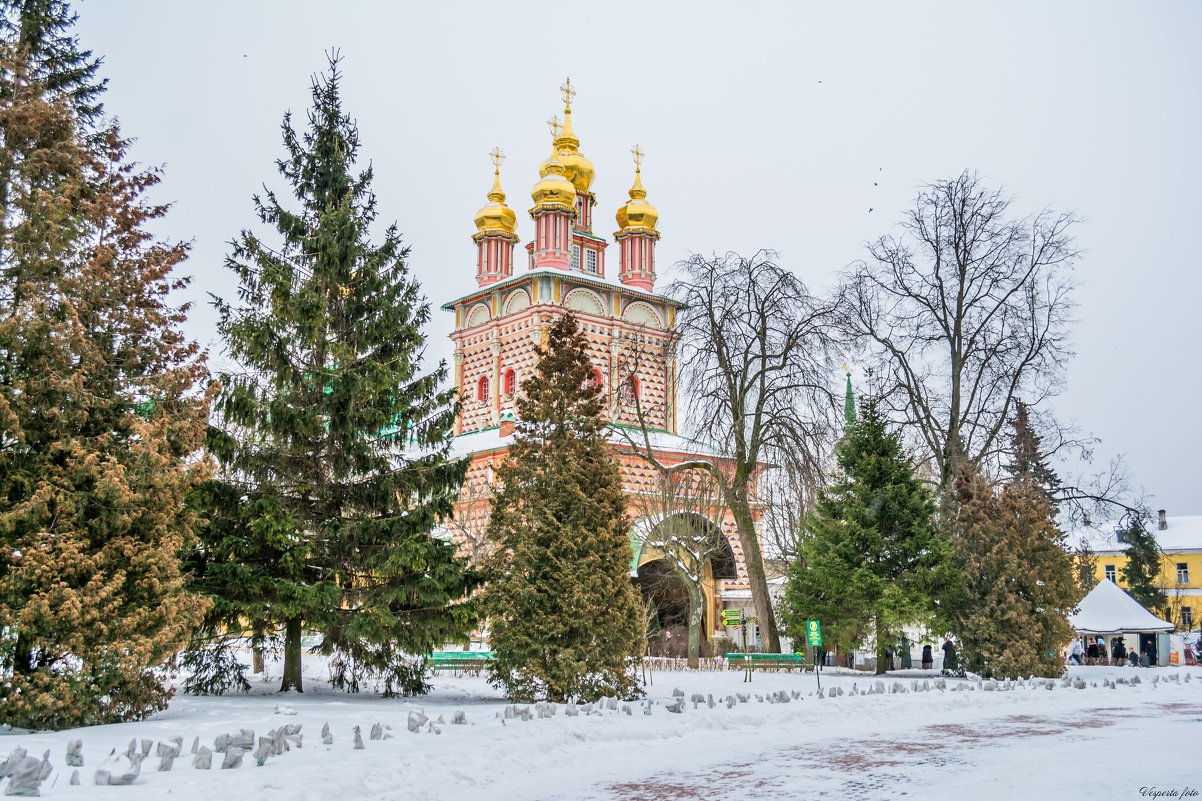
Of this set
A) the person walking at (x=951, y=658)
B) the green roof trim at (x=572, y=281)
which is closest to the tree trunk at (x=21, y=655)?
the person walking at (x=951, y=658)

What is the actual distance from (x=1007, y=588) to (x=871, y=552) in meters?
2.61

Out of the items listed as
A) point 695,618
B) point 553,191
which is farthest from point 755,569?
point 553,191

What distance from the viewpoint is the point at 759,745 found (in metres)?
11.1

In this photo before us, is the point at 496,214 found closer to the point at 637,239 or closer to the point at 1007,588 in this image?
the point at 637,239

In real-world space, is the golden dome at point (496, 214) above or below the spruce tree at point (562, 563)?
above

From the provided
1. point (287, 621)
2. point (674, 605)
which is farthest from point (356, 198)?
point (674, 605)

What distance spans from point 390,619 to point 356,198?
248 inches

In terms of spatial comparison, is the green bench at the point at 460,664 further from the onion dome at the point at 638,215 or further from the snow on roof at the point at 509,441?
the onion dome at the point at 638,215

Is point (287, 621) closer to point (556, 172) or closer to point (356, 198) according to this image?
point (356, 198)

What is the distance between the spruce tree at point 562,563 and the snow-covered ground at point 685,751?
1.02m

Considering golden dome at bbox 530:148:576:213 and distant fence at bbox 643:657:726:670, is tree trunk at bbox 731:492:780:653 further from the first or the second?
golden dome at bbox 530:148:576:213

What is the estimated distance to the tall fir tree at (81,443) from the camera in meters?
10.8

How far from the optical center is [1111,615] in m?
29.7

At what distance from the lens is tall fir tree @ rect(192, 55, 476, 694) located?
574 inches
